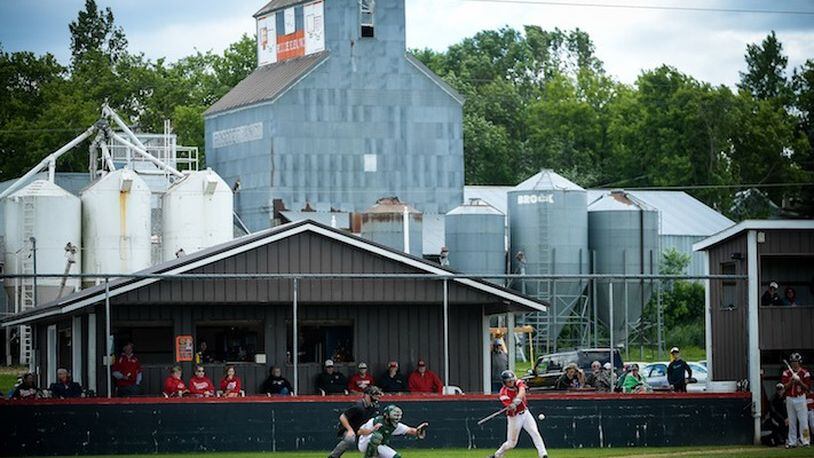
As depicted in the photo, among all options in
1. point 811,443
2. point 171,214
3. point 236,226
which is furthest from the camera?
point 236,226

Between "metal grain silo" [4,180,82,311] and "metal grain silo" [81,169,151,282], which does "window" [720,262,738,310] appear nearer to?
"metal grain silo" [4,180,82,311]

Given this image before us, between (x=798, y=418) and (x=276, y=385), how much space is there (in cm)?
1061

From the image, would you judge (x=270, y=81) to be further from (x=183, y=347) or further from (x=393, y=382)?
(x=393, y=382)

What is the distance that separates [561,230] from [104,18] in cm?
6858

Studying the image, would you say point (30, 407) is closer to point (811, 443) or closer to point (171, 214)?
point (811, 443)

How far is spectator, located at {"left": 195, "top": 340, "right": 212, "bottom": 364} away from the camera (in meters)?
36.1

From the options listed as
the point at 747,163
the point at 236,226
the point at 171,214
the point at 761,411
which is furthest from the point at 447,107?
the point at 761,411

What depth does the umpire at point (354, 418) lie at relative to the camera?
2644cm

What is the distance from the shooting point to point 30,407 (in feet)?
103

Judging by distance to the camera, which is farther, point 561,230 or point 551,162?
point 551,162

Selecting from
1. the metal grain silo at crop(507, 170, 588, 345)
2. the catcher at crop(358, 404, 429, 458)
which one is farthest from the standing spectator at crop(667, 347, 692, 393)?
the metal grain silo at crop(507, 170, 588, 345)

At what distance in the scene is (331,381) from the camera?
119ft

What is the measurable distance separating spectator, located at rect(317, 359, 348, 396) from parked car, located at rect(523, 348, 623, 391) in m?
10.5

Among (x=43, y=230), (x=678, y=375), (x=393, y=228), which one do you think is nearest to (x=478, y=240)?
(x=393, y=228)
